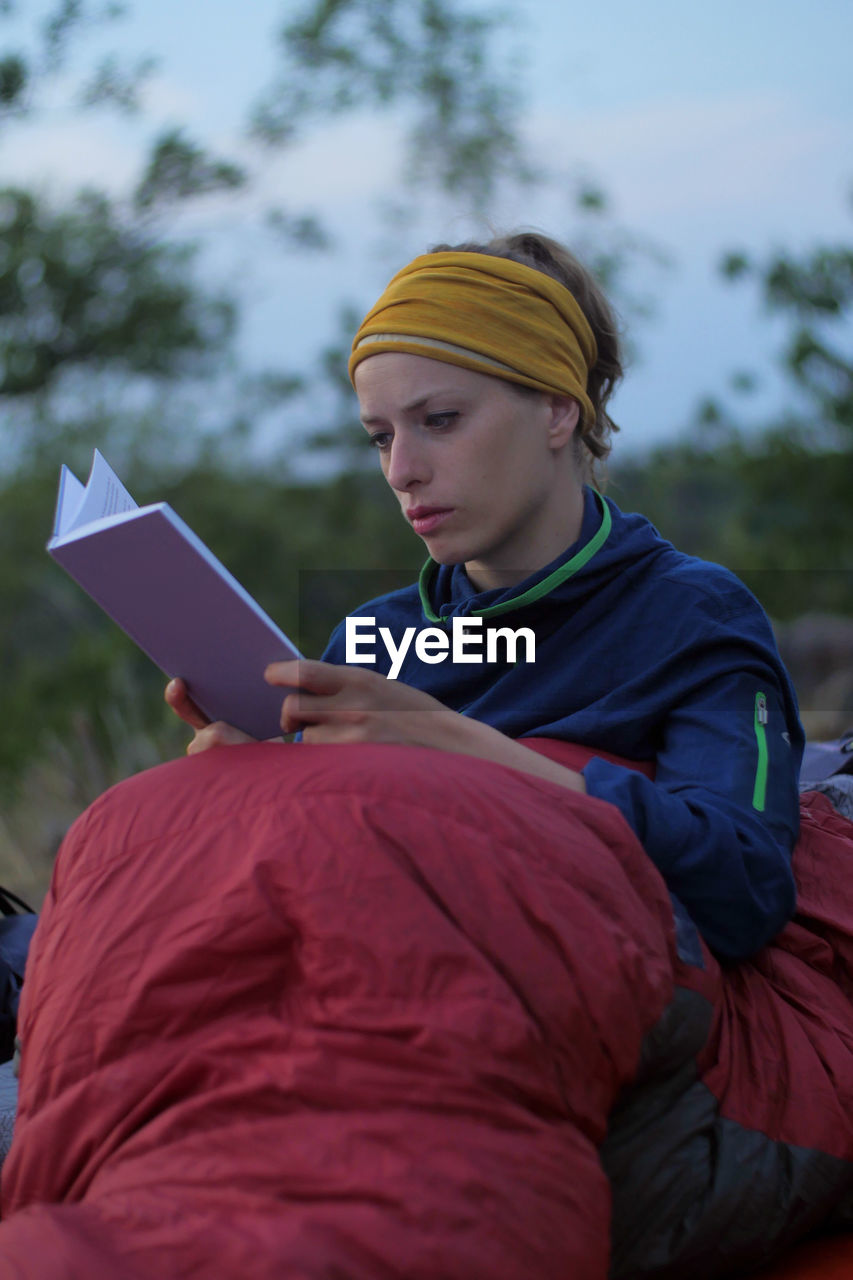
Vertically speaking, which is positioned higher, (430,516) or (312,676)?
(430,516)

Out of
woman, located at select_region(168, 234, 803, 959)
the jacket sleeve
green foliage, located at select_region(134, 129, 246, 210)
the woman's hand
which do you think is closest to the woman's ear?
woman, located at select_region(168, 234, 803, 959)

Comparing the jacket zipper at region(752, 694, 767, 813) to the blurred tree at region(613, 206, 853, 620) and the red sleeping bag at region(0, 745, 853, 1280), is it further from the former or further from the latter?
the blurred tree at region(613, 206, 853, 620)

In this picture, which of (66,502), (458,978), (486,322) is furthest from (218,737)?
(486,322)

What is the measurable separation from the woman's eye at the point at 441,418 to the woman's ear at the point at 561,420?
179 mm

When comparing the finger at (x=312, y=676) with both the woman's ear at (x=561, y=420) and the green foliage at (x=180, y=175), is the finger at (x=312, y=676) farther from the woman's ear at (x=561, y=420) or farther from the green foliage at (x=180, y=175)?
the green foliage at (x=180, y=175)

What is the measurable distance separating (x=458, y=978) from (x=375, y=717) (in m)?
0.36

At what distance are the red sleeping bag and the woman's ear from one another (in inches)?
29.3

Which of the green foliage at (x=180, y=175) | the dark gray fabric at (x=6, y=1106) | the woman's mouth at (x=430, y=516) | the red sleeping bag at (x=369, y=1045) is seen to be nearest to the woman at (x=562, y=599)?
the woman's mouth at (x=430, y=516)

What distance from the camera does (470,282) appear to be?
1875 mm

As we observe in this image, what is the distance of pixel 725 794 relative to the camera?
61.1 inches

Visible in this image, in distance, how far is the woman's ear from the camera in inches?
74.8

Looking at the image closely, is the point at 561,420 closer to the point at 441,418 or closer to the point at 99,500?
the point at 441,418

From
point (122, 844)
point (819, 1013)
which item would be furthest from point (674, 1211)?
point (122, 844)

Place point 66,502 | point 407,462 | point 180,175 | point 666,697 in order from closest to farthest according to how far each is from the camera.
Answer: point 66,502 → point 666,697 → point 407,462 → point 180,175
